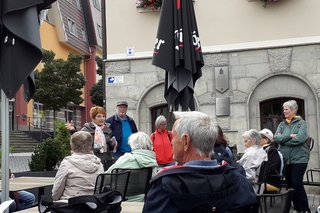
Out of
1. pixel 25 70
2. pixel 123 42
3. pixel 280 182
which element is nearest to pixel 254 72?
pixel 123 42

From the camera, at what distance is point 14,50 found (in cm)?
365

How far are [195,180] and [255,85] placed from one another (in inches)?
306

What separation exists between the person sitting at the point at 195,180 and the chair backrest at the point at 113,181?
1699 mm

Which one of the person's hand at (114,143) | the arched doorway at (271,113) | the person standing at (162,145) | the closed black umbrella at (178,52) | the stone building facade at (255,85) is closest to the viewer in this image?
the closed black umbrella at (178,52)

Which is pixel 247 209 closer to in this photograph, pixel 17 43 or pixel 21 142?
pixel 17 43

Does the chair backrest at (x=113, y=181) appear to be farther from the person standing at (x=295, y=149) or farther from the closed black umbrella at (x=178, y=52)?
the person standing at (x=295, y=149)

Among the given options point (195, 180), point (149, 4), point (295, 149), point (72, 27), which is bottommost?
point (295, 149)

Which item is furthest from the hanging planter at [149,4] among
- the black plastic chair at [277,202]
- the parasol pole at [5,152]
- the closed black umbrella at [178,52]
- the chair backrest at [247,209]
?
the chair backrest at [247,209]

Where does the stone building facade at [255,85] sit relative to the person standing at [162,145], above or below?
above

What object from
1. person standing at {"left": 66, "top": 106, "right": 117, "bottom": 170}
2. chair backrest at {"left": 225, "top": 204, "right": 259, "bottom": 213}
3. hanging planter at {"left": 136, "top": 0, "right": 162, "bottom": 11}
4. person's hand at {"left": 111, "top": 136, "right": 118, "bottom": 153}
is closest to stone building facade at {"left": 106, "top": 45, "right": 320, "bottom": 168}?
hanging planter at {"left": 136, "top": 0, "right": 162, "bottom": 11}

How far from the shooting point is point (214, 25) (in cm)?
1018

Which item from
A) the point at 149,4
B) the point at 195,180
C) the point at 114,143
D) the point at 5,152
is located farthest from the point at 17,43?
the point at 149,4

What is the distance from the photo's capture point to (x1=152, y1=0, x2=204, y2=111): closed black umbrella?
615 centimetres

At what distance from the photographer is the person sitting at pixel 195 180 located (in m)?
2.21
